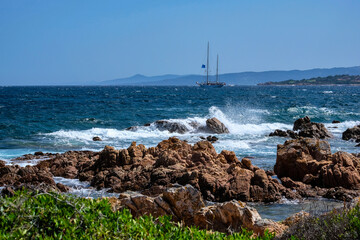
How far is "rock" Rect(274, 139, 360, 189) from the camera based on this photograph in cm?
1278

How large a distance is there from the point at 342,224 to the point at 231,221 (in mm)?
2459

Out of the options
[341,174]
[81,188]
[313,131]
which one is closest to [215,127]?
[313,131]

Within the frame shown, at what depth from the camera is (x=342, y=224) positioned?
5438 mm

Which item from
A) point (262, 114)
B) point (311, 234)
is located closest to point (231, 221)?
point (311, 234)

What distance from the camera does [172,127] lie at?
29734 mm

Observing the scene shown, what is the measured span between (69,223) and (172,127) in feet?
82.8

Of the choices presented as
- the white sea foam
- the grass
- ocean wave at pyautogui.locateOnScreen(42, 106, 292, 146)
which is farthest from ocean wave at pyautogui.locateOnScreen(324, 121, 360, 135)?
→ the grass

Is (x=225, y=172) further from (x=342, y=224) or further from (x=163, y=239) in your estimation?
(x=163, y=239)

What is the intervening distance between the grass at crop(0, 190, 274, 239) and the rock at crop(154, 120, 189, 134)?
2428 centimetres

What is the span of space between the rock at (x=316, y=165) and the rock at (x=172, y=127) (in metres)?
14.1

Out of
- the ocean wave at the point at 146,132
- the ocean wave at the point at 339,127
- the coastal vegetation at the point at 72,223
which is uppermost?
the coastal vegetation at the point at 72,223

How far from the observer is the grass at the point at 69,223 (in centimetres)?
441

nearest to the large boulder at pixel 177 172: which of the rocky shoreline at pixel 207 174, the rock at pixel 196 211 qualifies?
the rocky shoreline at pixel 207 174

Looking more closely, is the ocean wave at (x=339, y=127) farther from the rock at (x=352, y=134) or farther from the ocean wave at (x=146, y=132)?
the ocean wave at (x=146, y=132)
